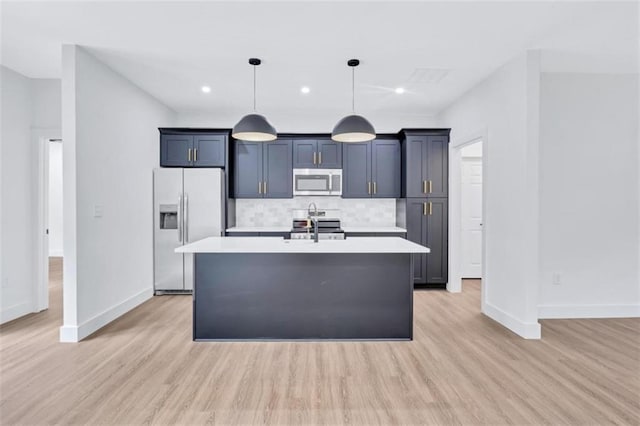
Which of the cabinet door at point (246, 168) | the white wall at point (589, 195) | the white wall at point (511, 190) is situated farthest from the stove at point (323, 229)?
the white wall at point (589, 195)

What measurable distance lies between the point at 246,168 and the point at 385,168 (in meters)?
2.23

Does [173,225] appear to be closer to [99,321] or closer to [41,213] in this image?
[41,213]

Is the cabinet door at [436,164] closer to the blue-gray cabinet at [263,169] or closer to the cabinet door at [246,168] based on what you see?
the blue-gray cabinet at [263,169]

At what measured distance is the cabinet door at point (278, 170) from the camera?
5.30 meters

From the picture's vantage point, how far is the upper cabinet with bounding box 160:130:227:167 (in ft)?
16.4

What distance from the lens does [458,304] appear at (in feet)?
14.2

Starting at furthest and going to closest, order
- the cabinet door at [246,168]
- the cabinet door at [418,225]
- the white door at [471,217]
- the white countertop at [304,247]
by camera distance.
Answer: the white door at [471,217], the cabinet door at [246,168], the cabinet door at [418,225], the white countertop at [304,247]

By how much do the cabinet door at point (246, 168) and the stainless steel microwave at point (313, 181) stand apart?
64 cm

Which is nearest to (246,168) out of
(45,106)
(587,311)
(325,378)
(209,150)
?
(209,150)

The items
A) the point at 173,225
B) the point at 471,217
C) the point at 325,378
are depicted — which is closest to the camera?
the point at 325,378

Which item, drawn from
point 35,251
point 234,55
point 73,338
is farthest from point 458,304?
point 35,251

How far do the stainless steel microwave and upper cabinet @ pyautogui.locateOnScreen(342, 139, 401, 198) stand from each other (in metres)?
0.24

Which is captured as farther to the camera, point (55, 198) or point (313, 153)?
point (55, 198)

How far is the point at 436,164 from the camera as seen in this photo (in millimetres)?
5051
